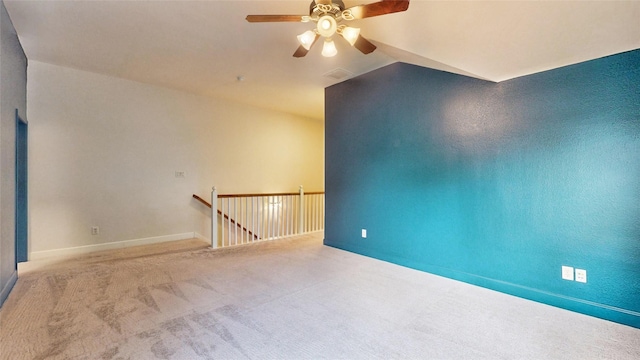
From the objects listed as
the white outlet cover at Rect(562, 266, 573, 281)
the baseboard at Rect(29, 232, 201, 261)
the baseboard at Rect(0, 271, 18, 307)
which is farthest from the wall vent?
the baseboard at Rect(0, 271, 18, 307)

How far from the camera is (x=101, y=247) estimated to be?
417cm

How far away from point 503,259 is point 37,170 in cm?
592

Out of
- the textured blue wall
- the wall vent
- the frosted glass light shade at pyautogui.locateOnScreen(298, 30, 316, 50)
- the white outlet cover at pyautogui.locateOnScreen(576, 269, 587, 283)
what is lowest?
the white outlet cover at pyautogui.locateOnScreen(576, 269, 587, 283)

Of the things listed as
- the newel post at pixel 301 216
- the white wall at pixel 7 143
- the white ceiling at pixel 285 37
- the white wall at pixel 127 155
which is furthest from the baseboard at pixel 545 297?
the white wall at pixel 7 143

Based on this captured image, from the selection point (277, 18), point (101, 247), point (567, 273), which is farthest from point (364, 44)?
point (101, 247)

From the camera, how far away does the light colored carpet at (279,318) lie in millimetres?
1757

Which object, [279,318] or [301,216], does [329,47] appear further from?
[301,216]

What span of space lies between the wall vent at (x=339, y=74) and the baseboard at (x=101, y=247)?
3.80 m

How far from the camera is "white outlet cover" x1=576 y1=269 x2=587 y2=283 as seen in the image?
2285mm

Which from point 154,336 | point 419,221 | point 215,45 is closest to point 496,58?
point 419,221

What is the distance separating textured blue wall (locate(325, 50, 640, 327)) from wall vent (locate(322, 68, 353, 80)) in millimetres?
218

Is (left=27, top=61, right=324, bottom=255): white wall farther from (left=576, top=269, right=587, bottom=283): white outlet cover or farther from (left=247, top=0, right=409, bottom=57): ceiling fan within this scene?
(left=576, top=269, right=587, bottom=283): white outlet cover

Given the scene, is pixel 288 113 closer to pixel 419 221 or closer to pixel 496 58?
pixel 419 221

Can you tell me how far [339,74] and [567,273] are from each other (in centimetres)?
348
